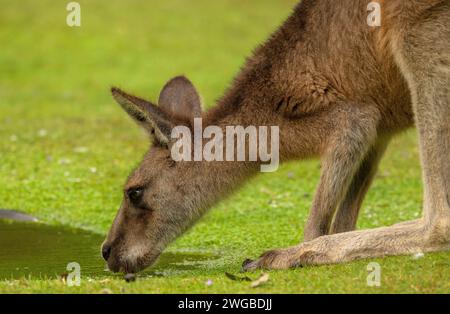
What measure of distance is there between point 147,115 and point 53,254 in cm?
147

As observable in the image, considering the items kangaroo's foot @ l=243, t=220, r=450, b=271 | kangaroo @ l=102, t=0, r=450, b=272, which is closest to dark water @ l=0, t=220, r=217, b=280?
kangaroo @ l=102, t=0, r=450, b=272

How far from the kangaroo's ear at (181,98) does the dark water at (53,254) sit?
3.64ft

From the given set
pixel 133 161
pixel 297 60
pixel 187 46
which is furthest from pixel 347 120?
pixel 187 46

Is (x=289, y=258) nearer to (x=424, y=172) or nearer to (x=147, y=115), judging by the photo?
(x=424, y=172)

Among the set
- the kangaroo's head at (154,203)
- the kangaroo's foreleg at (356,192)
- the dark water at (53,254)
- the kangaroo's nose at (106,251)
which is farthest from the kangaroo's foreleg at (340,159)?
the kangaroo's nose at (106,251)

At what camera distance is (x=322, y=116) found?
632 cm

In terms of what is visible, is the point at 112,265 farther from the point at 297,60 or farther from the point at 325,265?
the point at 297,60

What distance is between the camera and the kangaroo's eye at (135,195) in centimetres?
641

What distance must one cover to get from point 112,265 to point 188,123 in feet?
3.64

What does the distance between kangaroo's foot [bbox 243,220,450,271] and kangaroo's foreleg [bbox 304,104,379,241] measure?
0.96 feet

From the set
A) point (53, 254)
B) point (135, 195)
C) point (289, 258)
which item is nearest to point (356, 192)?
point (289, 258)

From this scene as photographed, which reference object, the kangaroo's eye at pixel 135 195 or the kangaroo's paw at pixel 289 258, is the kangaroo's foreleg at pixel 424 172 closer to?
the kangaroo's paw at pixel 289 258

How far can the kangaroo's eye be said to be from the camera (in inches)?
252

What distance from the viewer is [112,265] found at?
631cm
